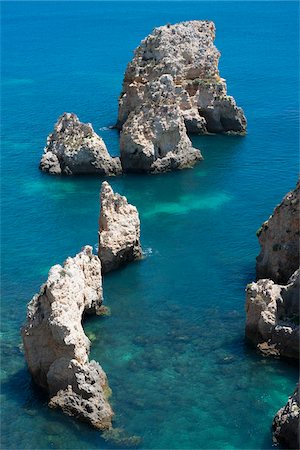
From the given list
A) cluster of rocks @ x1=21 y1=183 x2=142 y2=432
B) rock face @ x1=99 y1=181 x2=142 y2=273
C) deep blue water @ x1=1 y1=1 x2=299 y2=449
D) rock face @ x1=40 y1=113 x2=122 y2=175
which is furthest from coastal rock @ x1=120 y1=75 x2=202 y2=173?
cluster of rocks @ x1=21 y1=183 x2=142 y2=432

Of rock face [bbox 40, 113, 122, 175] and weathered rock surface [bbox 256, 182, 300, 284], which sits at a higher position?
rock face [bbox 40, 113, 122, 175]

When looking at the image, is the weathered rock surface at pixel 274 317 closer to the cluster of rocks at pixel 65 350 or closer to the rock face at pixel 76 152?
the cluster of rocks at pixel 65 350

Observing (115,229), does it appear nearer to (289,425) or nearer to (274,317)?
(274,317)

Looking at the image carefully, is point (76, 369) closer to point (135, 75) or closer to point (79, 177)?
point (79, 177)

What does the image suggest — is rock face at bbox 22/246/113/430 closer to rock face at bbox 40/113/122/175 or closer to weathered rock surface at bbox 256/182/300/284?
weathered rock surface at bbox 256/182/300/284

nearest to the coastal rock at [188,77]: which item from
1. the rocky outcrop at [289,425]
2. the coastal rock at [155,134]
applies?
the coastal rock at [155,134]

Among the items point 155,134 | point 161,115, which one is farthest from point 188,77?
point 155,134
